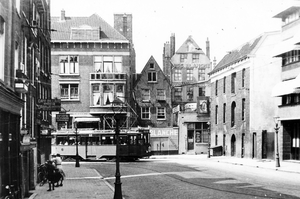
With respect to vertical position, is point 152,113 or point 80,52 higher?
point 80,52

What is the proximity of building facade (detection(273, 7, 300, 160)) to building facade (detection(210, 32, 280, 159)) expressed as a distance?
11.6 feet

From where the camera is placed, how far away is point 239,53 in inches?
2089

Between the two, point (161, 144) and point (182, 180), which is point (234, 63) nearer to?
point (161, 144)

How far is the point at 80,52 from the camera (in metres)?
52.8

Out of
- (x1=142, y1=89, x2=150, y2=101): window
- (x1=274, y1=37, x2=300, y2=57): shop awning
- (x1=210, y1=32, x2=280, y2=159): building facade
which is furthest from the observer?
(x1=142, y1=89, x2=150, y2=101): window

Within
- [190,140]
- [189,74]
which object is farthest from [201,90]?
[190,140]

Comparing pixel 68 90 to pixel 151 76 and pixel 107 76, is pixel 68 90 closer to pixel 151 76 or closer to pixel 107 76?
pixel 107 76

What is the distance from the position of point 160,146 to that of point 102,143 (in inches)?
683

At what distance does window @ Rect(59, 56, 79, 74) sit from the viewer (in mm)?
52941

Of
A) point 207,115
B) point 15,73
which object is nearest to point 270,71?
point 207,115

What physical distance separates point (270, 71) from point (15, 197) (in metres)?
36.0

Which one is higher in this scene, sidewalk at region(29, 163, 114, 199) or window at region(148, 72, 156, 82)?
window at region(148, 72, 156, 82)

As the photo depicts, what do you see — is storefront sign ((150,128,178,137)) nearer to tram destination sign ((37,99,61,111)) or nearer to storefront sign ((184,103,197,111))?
storefront sign ((184,103,197,111))

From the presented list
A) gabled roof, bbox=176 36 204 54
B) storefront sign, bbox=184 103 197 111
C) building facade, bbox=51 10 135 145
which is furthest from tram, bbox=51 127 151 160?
gabled roof, bbox=176 36 204 54
